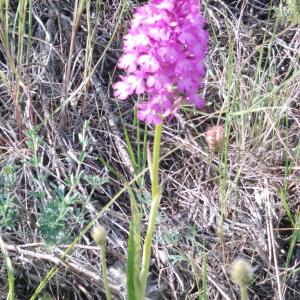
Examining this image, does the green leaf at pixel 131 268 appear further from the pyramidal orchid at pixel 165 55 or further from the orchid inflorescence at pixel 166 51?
the orchid inflorescence at pixel 166 51

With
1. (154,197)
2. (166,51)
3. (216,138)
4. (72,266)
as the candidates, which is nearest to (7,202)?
(72,266)

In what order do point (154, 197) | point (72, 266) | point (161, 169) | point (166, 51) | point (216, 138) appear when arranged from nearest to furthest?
point (166, 51) → point (154, 197) → point (216, 138) → point (72, 266) → point (161, 169)

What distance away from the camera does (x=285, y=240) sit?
2029mm

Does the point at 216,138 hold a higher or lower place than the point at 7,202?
higher

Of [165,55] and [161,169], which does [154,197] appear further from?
[161,169]

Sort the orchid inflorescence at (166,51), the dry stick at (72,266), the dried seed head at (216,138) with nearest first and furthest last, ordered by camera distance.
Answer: the orchid inflorescence at (166,51) → the dried seed head at (216,138) → the dry stick at (72,266)

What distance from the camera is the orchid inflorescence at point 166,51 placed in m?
1.32

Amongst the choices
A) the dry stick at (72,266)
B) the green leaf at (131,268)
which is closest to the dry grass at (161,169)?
the dry stick at (72,266)

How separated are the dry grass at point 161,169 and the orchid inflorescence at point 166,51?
0.34 metres

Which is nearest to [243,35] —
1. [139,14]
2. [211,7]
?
[211,7]

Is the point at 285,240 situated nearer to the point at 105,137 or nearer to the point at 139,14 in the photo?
the point at 105,137

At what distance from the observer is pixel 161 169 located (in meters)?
2.25

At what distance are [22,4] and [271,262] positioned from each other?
1169mm

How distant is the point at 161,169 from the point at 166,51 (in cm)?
99
